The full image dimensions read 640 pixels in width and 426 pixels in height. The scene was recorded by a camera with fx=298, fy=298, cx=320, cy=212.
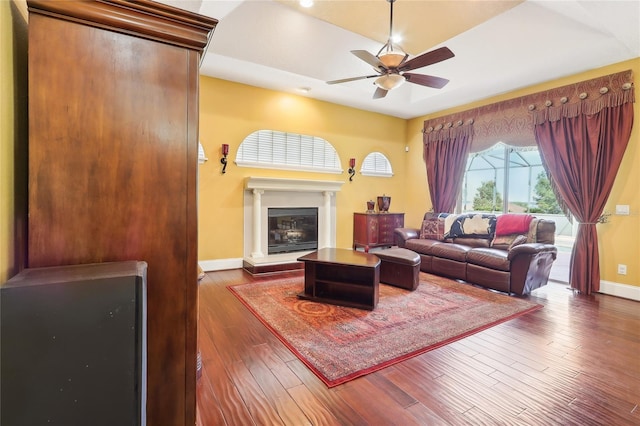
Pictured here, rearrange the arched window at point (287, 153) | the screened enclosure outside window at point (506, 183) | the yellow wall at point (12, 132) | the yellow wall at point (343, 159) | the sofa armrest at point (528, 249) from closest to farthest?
the yellow wall at point (12, 132) < the sofa armrest at point (528, 249) < the yellow wall at point (343, 159) < the screened enclosure outside window at point (506, 183) < the arched window at point (287, 153)

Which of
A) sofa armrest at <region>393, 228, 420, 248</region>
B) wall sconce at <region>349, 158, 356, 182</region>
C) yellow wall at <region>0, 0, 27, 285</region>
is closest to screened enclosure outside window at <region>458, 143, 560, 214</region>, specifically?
sofa armrest at <region>393, 228, 420, 248</region>

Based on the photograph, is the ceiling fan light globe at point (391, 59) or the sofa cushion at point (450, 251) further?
the sofa cushion at point (450, 251)

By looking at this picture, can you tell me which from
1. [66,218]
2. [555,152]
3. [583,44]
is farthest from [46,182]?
[555,152]

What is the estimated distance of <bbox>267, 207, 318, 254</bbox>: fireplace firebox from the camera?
199 inches

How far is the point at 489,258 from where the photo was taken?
152 inches

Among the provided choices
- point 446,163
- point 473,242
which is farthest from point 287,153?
point 473,242

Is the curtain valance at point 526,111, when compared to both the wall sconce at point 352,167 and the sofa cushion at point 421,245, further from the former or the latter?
the sofa cushion at point 421,245

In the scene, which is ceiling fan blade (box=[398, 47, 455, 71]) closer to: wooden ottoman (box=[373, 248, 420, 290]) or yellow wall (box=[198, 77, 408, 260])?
wooden ottoman (box=[373, 248, 420, 290])

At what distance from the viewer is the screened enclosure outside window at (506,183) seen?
15.3ft

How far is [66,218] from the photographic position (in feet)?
2.77

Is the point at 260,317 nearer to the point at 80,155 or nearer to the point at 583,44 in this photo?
the point at 80,155

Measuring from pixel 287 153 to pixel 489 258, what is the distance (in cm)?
350

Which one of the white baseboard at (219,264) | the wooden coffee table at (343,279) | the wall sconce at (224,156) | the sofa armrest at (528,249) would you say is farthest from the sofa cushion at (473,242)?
the wall sconce at (224,156)

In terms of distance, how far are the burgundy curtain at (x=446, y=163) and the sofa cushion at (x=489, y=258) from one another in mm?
1766
